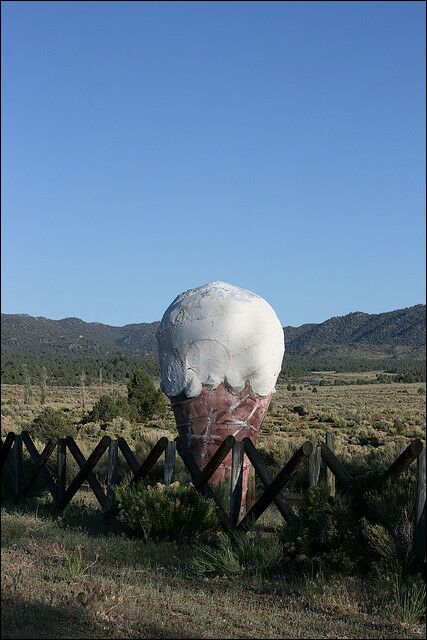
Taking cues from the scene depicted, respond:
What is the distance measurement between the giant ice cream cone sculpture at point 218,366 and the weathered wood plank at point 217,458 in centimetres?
131

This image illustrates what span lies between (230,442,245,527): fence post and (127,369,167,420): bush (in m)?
34.3

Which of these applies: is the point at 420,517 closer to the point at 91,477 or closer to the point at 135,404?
the point at 91,477

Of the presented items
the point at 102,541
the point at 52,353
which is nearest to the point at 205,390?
the point at 102,541

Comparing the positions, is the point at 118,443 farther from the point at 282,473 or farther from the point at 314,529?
the point at 314,529

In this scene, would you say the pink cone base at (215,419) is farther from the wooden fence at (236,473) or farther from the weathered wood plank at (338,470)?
the weathered wood plank at (338,470)

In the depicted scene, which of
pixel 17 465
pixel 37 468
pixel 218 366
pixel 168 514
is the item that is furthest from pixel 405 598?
pixel 17 465

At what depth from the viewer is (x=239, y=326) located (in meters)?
11.5

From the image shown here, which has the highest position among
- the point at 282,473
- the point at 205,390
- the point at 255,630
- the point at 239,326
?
the point at 239,326

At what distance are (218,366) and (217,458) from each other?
2192 mm

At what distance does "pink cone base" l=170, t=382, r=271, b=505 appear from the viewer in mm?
11273

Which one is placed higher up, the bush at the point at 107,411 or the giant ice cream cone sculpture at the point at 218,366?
the giant ice cream cone sculpture at the point at 218,366

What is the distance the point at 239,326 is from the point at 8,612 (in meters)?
6.25

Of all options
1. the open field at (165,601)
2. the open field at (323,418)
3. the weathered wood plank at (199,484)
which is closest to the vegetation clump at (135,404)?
the open field at (323,418)

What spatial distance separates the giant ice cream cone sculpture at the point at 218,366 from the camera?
11461 mm
